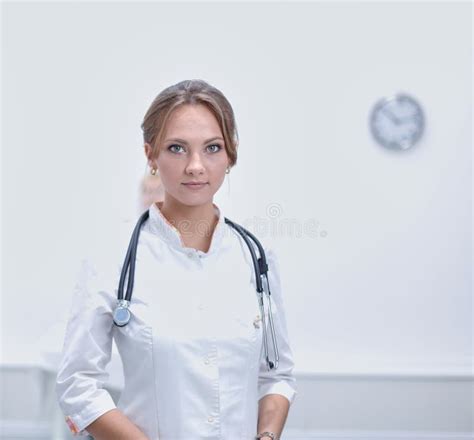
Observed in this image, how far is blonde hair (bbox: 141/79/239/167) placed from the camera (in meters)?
1.08

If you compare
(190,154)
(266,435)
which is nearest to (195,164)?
(190,154)

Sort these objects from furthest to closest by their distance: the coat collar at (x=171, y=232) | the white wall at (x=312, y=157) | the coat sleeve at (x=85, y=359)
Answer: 1. the white wall at (x=312, y=157)
2. the coat collar at (x=171, y=232)
3. the coat sleeve at (x=85, y=359)

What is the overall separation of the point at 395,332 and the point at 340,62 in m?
1.15

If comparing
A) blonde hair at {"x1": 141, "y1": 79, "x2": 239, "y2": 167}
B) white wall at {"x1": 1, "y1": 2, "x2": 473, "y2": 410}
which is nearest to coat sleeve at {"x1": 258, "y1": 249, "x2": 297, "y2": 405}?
blonde hair at {"x1": 141, "y1": 79, "x2": 239, "y2": 167}

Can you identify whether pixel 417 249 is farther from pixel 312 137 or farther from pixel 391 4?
pixel 391 4

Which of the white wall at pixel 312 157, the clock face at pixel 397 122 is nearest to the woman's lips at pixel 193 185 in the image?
the white wall at pixel 312 157

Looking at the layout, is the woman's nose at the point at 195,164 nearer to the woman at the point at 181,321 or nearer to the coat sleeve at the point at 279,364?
the woman at the point at 181,321

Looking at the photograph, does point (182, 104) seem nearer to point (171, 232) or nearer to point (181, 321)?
point (171, 232)

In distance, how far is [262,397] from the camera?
1.16 metres

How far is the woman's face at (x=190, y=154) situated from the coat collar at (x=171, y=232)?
49mm

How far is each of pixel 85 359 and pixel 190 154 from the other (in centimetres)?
34

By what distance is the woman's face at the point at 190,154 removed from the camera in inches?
41.9

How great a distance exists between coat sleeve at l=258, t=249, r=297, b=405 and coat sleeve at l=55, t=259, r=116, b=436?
271 millimetres

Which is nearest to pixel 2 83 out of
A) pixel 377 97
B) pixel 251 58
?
pixel 251 58
